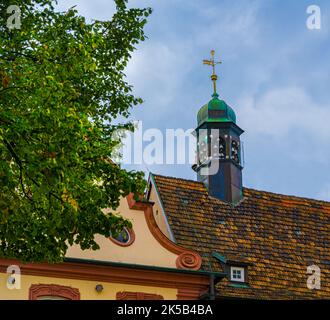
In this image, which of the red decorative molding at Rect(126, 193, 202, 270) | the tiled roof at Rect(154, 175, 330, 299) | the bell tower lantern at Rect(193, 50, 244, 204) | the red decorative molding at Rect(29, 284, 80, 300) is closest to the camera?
the red decorative molding at Rect(29, 284, 80, 300)

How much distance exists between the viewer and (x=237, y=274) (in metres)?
23.0

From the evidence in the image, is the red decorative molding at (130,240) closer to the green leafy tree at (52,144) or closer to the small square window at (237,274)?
the small square window at (237,274)

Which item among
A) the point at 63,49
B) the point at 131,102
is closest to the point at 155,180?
the point at 131,102

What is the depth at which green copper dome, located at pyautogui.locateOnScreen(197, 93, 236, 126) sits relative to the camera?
93.2ft

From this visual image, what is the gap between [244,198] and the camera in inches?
1072

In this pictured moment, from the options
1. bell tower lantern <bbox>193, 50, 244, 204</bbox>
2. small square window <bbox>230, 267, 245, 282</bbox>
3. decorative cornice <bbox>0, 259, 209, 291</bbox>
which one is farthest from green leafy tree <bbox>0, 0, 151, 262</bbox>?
bell tower lantern <bbox>193, 50, 244, 204</bbox>

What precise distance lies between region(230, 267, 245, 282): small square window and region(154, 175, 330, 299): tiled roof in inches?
10.0

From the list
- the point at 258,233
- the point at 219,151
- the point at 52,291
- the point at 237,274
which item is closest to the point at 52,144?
the point at 52,291

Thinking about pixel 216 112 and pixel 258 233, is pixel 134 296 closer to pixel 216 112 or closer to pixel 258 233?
pixel 258 233

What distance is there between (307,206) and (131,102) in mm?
12683

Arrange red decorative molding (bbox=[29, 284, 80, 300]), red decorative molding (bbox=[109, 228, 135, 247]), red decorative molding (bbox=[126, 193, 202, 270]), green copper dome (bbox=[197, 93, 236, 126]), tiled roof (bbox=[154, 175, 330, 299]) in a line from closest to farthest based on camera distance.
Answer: red decorative molding (bbox=[29, 284, 80, 300])
red decorative molding (bbox=[109, 228, 135, 247])
red decorative molding (bbox=[126, 193, 202, 270])
tiled roof (bbox=[154, 175, 330, 299])
green copper dome (bbox=[197, 93, 236, 126])

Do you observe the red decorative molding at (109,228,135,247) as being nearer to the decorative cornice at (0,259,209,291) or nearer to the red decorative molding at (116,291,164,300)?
the decorative cornice at (0,259,209,291)
